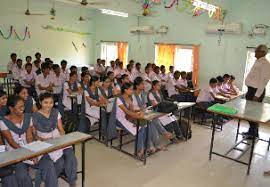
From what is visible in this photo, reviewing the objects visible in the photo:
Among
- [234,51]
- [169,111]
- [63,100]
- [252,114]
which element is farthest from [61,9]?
[252,114]

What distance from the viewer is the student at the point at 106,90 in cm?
510

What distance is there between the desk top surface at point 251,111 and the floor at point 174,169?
0.87 meters

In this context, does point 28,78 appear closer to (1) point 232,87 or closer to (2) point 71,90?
(2) point 71,90

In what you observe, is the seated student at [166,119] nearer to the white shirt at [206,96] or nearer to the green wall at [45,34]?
the white shirt at [206,96]

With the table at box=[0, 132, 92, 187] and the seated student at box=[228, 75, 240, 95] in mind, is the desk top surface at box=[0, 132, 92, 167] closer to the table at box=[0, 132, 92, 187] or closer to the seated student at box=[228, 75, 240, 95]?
the table at box=[0, 132, 92, 187]

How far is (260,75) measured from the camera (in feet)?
15.0

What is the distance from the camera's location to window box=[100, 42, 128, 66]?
9757 mm

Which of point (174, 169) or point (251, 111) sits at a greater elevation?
point (251, 111)

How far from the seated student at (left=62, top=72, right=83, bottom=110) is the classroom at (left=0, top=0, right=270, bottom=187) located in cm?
2

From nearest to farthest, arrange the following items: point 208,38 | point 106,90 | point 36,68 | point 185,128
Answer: point 185,128, point 106,90, point 36,68, point 208,38

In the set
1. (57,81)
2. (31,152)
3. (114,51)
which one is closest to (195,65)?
(114,51)

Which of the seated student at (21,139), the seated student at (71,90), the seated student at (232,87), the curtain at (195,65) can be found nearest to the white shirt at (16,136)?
the seated student at (21,139)

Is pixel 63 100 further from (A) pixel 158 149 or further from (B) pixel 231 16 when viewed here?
(B) pixel 231 16

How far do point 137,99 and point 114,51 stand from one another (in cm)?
621
